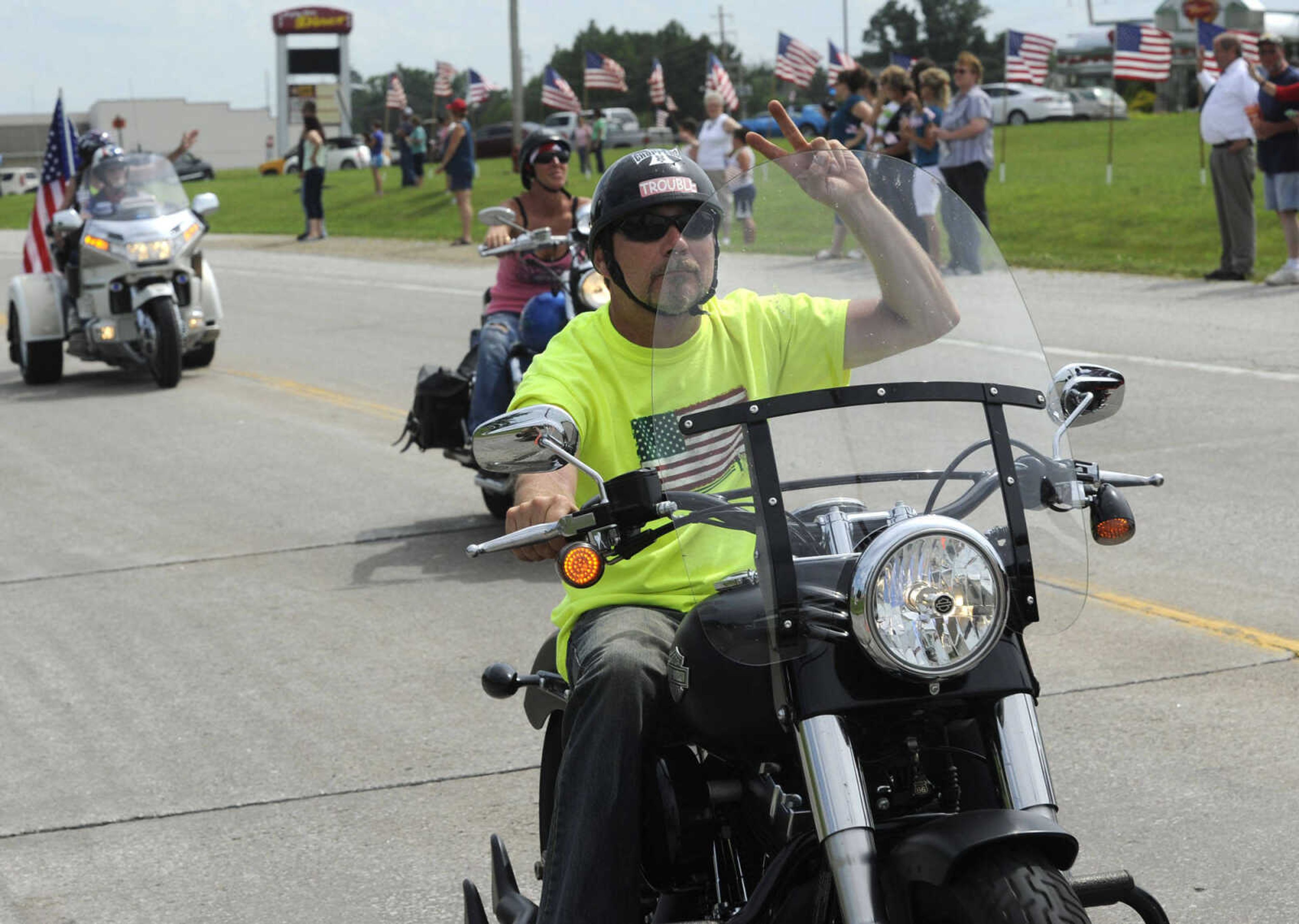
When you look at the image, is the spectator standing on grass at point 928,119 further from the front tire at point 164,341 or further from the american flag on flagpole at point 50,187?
the american flag on flagpole at point 50,187

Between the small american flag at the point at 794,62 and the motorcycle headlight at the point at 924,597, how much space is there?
32.9 m

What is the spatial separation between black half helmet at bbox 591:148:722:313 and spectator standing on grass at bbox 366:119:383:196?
37.3m

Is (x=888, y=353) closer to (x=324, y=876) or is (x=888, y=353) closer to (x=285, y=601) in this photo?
(x=324, y=876)

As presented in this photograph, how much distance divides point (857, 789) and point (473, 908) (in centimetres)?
128

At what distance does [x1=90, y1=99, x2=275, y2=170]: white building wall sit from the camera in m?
120

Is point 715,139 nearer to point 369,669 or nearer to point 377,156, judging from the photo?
point 369,669

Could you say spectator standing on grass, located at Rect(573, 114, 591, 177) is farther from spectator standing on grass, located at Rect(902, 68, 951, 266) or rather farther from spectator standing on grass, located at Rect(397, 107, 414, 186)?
spectator standing on grass, located at Rect(902, 68, 951, 266)

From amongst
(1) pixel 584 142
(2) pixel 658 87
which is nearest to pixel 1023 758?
(1) pixel 584 142

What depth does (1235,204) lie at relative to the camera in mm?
15844

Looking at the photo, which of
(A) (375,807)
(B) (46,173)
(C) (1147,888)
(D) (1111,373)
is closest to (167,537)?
(A) (375,807)

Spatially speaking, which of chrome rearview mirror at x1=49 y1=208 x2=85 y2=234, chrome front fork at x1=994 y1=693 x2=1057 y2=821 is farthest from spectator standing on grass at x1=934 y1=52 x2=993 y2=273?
chrome front fork at x1=994 y1=693 x2=1057 y2=821

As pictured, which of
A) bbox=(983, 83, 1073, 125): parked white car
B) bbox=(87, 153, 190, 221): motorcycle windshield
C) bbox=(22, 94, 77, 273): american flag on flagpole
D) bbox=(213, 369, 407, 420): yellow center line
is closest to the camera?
bbox=(213, 369, 407, 420): yellow center line

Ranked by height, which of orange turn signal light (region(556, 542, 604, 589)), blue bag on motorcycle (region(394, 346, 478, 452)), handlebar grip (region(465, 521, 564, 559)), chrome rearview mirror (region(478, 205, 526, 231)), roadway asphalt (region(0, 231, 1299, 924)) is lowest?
roadway asphalt (region(0, 231, 1299, 924))

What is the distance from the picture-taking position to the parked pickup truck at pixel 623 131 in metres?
55.3
